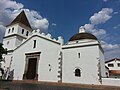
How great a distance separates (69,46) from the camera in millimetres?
21734

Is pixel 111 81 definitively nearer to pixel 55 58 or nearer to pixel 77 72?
pixel 77 72

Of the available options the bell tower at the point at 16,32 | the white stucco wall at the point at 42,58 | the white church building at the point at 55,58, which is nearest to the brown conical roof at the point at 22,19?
the bell tower at the point at 16,32

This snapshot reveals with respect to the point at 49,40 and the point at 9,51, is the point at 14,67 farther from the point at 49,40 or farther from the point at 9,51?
the point at 49,40

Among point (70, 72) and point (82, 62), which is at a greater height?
point (82, 62)

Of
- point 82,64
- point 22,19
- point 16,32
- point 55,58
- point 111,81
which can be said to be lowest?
point 111,81

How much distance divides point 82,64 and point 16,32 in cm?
1887

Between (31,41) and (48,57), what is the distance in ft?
20.0

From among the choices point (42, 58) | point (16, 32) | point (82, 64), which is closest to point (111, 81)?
point (82, 64)

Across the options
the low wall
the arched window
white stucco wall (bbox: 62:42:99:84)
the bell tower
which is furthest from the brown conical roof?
the low wall

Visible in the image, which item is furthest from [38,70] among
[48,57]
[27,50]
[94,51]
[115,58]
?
[115,58]

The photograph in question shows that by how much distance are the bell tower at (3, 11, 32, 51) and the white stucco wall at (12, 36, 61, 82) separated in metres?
3.62

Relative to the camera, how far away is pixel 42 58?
23.8 meters

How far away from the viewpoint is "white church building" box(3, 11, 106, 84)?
19234 mm

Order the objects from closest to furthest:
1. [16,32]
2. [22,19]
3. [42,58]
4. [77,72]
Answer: [77,72] → [42,58] → [16,32] → [22,19]
